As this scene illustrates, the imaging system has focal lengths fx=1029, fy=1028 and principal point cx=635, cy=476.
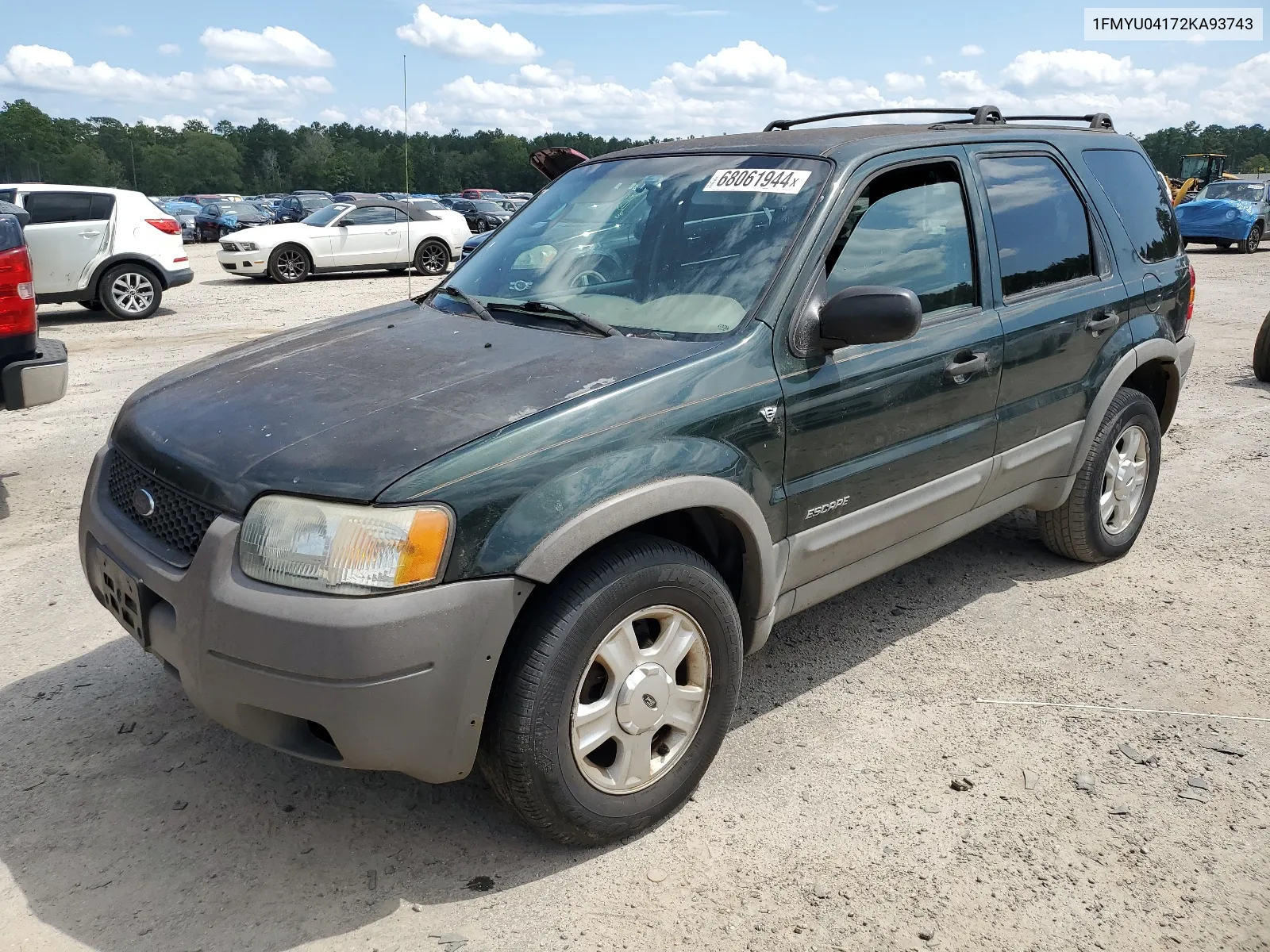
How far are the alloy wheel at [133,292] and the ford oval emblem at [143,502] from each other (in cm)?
1160

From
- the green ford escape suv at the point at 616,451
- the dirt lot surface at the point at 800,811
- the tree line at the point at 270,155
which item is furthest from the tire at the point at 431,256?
the tree line at the point at 270,155

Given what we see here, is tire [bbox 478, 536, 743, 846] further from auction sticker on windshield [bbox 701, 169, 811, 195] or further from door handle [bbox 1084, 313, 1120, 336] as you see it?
door handle [bbox 1084, 313, 1120, 336]

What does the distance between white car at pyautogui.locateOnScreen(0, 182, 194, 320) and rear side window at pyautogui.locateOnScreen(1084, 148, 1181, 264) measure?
39.1 feet

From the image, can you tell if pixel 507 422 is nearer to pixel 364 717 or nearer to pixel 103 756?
pixel 364 717

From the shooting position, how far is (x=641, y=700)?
2.74 m

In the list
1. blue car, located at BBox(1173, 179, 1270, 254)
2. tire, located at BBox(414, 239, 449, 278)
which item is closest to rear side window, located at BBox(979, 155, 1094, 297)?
tire, located at BBox(414, 239, 449, 278)

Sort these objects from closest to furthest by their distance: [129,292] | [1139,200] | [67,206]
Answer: [1139,200] → [67,206] → [129,292]

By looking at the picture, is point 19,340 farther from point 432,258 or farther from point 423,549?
point 432,258

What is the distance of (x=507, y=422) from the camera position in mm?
2564

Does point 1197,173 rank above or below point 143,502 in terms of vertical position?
above

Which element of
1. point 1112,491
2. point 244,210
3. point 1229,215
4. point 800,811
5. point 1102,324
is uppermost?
point 1229,215

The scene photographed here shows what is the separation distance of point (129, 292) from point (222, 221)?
2345 centimetres

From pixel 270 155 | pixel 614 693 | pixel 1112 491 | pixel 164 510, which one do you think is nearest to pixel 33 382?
pixel 164 510

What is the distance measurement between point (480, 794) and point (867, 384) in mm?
1737
